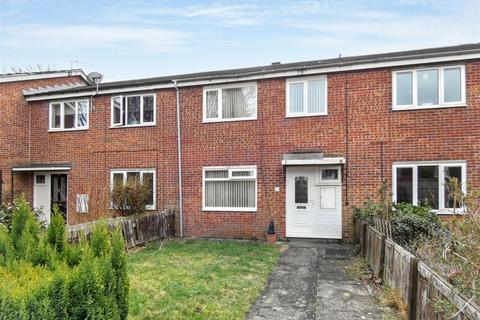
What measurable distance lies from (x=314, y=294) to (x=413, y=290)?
2.09 m

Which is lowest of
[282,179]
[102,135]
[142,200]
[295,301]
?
[295,301]

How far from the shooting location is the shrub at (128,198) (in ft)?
37.5

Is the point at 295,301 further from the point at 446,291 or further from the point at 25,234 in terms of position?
the point at 25,234

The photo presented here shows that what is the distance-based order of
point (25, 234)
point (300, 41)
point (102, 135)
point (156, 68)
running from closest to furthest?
point (25, 234)
point (102, 135)
point (300, 41)
point (156, 68)

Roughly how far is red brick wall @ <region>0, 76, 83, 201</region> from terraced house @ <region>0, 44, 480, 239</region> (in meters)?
0.06

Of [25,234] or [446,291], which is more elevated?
[25,234]

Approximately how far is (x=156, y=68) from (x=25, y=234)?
22193mm

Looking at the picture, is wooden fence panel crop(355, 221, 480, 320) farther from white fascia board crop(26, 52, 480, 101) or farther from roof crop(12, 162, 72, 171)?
roof crop(12, 162, 72, 171)

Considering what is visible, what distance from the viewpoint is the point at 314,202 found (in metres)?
11.4

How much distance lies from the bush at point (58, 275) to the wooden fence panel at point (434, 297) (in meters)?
3.29

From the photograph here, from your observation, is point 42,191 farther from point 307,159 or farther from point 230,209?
point 307,159

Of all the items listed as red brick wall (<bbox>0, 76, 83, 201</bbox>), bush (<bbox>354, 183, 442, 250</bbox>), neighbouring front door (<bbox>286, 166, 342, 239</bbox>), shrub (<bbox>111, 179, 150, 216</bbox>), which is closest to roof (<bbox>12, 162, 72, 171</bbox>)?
red brick wall (<bbox>0, 76, 83, 201</bbox>)

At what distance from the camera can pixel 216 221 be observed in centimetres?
1223

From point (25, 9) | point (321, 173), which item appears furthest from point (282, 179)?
point (25, 9)
